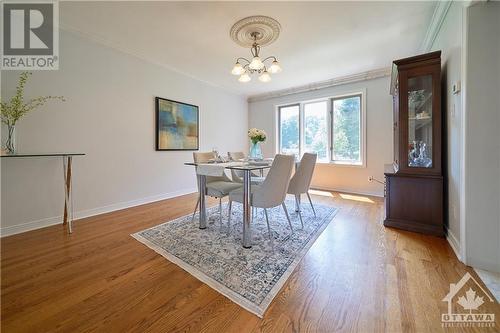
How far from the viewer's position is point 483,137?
1671 millimetres

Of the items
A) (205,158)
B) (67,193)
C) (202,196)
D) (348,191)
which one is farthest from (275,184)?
(348,191)

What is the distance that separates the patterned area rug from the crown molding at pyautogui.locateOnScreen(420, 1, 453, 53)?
2.61 meters

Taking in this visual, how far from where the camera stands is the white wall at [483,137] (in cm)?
162

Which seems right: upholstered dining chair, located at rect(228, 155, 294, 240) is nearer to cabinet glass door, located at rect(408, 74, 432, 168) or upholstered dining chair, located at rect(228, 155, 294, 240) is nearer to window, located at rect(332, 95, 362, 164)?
cabinet glass door, located at rect(408, 74, 432, 168)

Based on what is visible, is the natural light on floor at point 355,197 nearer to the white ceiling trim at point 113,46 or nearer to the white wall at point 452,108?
the white wall at point 452,108

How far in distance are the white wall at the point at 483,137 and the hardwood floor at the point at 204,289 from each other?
0.25m

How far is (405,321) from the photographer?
3.87ft

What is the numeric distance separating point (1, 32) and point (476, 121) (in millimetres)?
4729

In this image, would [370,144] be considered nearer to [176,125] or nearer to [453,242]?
[453,242]

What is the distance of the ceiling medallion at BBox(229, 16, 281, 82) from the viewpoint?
2.42 metres

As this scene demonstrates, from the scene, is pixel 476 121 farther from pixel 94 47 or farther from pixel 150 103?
pixel 94 47

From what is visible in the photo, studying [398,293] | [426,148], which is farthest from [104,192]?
[426,148]

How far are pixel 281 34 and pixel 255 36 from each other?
346 mm

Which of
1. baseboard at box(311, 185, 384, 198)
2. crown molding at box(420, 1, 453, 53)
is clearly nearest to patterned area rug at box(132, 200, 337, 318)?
baseboard at box(311, 185, 384, 198)
